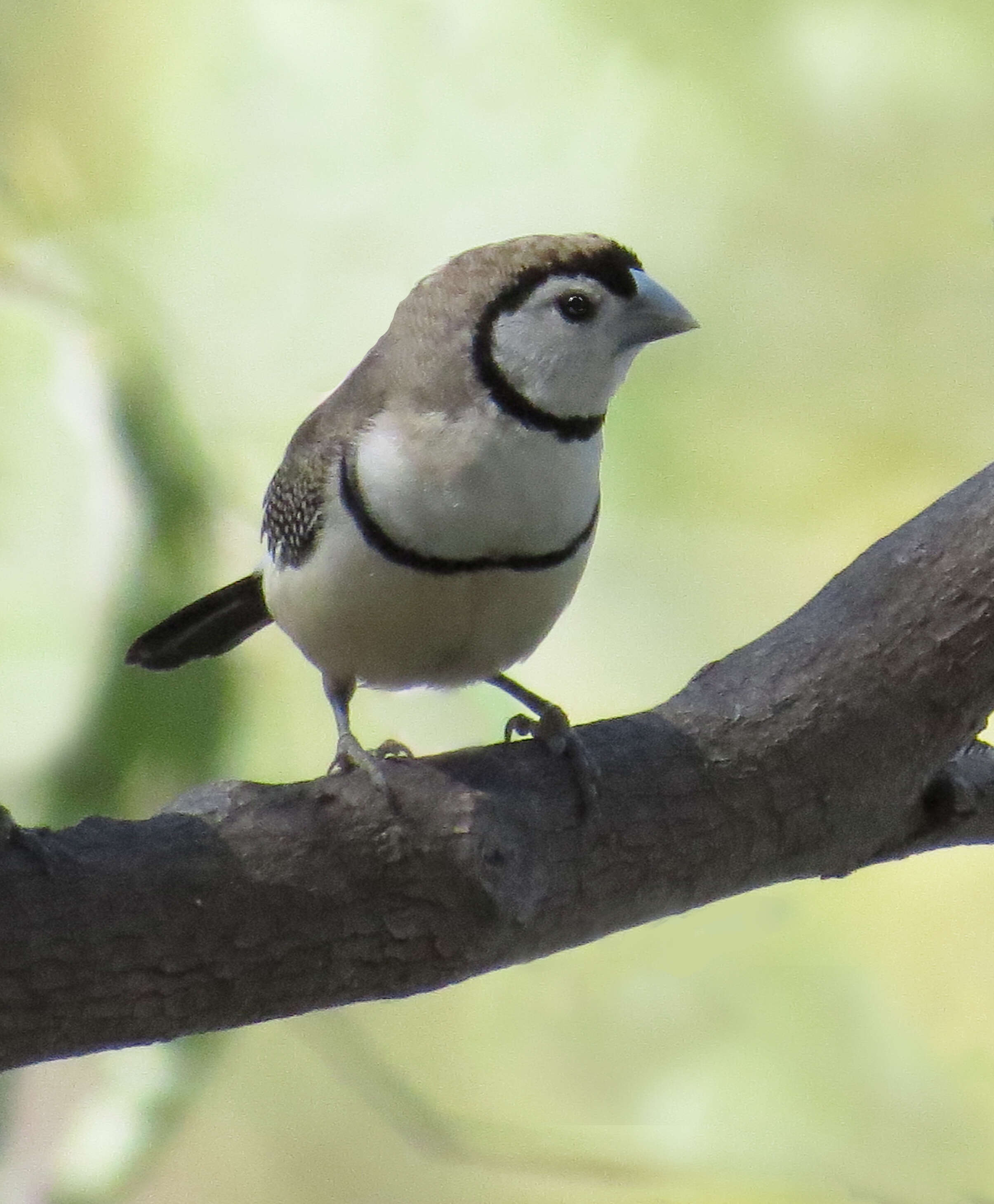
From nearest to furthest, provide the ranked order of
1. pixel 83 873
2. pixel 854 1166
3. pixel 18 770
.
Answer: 1. pixel 83 873
2. pixel 854 1166
3. pixel 18 770

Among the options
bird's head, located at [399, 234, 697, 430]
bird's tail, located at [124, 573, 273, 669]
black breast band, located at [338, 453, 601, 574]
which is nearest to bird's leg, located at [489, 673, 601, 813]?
black breast band, located at [338, 453, 601, 574]

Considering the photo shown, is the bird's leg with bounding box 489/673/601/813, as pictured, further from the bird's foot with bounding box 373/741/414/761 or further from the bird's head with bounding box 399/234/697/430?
the bird's head with bounding box 399/234/697/430

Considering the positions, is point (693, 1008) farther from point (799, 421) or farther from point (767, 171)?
point (767, 171)

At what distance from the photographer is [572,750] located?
1.07 metres

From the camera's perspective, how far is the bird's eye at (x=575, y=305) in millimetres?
1193

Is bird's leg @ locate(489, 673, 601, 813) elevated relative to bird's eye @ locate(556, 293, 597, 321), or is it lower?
lower

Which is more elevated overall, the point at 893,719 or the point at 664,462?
the point at 664,462

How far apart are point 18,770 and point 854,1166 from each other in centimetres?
112

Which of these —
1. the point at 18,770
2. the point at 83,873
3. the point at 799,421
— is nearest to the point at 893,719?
the point at 83,873

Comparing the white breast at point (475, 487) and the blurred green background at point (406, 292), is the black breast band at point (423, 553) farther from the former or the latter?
the blurred green background at point (406, 292)

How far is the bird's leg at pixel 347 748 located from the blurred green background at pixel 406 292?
486 millimetres

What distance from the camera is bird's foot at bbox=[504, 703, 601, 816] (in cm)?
105

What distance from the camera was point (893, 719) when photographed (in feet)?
3.80

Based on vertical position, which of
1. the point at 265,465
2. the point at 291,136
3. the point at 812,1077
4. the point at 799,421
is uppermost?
the point at 291,136
